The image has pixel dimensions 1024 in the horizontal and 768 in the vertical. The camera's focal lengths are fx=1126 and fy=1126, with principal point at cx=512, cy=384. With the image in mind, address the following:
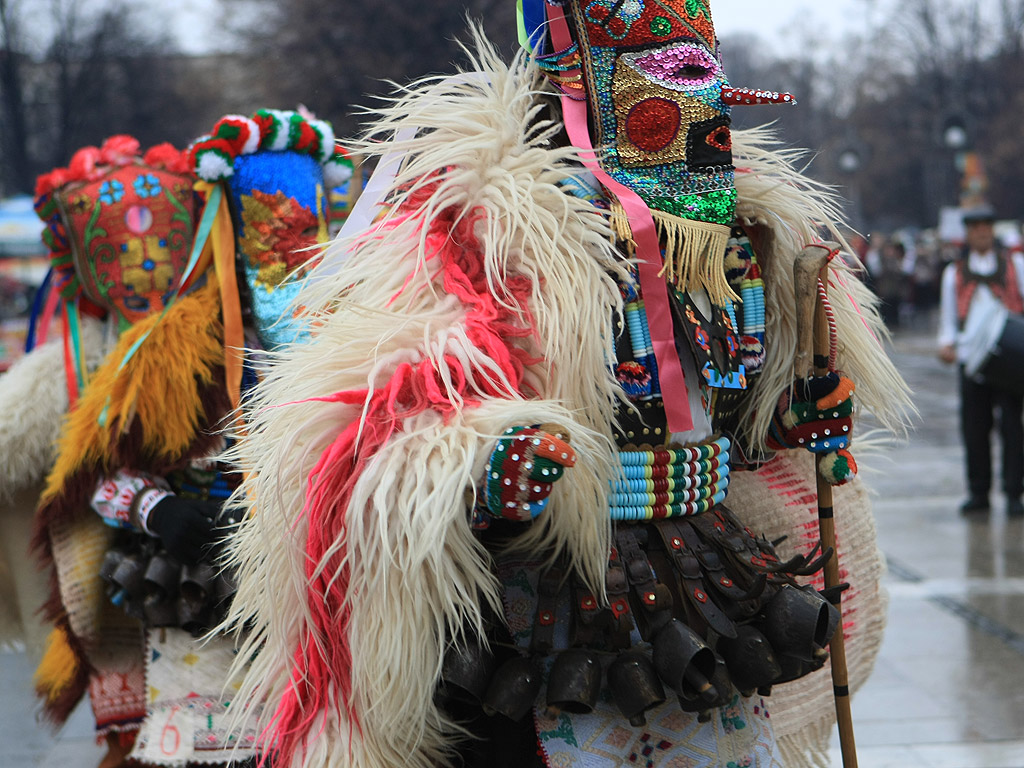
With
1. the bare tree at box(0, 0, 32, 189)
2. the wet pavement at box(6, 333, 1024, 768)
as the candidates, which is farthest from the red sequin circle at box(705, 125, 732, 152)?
the bare tree at box(0, 0, 32, 189)

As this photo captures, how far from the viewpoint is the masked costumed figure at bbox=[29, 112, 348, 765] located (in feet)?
9.89

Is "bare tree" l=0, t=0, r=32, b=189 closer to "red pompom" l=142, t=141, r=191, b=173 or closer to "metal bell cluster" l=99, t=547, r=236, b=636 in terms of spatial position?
"red pompom" l=142, t=141, r=191, b=173

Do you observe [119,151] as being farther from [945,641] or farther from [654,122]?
[945,641]

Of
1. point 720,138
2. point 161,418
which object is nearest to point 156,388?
point 161,418

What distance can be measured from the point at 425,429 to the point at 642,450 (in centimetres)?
46

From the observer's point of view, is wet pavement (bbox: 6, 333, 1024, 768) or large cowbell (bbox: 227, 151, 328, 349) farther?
wet pavement (bbox: 6, 333, 1024, 768)

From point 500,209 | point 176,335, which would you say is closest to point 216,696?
point 176,335

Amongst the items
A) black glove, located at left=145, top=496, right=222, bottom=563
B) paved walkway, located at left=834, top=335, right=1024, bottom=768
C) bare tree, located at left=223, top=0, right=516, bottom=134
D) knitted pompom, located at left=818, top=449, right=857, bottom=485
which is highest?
bare tree, located at left=223, top=0, right=516, bottom=134

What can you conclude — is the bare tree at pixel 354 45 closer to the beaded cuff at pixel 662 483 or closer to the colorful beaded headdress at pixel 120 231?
the colorful beaded headdress at pixel 120 231

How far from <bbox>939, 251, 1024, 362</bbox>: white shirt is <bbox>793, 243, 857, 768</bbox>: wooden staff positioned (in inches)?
200

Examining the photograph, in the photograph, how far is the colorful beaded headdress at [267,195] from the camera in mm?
3135

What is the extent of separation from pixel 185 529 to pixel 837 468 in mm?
1604

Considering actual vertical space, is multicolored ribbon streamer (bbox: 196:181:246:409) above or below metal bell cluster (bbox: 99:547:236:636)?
above

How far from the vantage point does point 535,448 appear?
5.66 feet
